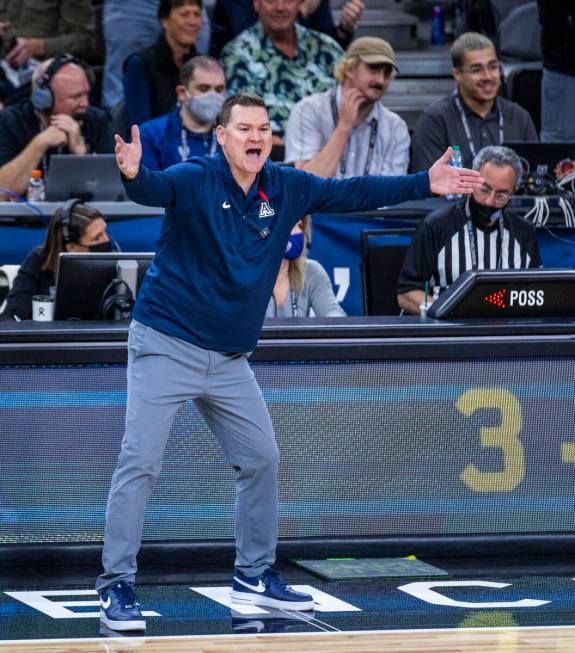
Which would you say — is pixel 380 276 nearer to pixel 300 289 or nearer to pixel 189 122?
pixel 300 289

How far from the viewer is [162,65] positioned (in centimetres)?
1002

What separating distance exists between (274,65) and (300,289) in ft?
11.5

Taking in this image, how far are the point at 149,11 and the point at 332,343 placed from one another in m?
5.94

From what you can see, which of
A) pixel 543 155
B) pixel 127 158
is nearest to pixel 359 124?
pixel 543 155

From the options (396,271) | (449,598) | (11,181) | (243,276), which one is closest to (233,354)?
(243,276)

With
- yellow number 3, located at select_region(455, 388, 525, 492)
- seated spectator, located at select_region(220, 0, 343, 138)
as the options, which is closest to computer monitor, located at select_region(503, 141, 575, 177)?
seated spectator, located at select_region(220, 0, 343, 138)

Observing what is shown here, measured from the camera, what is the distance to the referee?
4.91 m

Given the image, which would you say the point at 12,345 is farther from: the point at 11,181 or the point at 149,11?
the point at 149,11

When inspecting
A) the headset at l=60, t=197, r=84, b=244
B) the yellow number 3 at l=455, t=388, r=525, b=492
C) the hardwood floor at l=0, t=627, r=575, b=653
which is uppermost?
the headset at l=60, t=197, r=84, b=244

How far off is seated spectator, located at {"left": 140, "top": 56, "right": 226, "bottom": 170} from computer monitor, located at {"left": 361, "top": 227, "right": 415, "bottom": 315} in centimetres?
160

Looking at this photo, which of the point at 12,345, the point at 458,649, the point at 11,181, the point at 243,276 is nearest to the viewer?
the point at 458,649

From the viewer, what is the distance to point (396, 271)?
788cm

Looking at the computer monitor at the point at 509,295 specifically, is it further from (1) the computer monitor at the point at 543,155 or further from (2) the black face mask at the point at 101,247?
(1) the computer monitor at the point at 543,155

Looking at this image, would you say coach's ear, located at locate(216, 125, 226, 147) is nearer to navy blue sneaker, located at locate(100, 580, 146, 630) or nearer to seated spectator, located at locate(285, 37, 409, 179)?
navy blue sneaker, located at locate(100, 580, 146, 630)
